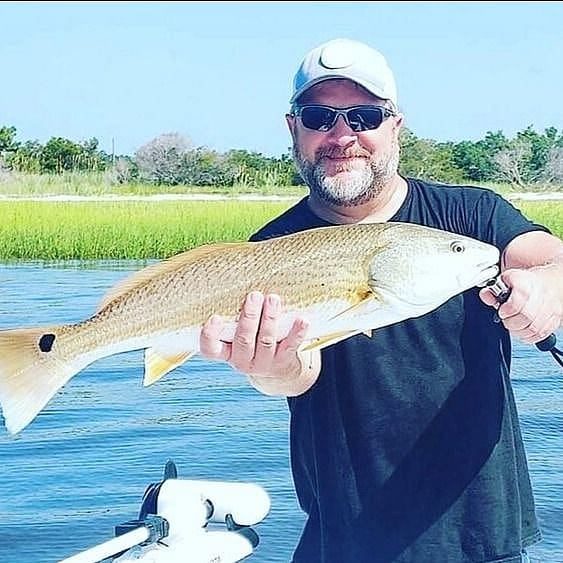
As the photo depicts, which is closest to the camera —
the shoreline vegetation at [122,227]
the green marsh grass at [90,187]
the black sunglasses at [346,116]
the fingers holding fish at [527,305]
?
the fingers holding fish at [527,305]

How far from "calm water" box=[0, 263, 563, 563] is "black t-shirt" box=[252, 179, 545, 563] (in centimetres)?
309

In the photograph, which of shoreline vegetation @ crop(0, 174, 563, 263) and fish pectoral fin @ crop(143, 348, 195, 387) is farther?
shoreline vegetation @ crop(0, 174, 563, 263)

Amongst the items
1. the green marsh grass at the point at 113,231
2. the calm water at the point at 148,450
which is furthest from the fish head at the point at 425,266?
the green marsh grass at the point at 113,231

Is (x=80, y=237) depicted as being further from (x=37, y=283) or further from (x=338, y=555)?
(x=338, y=555)

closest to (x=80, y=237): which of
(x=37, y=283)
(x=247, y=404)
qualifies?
(x=37, y=283)

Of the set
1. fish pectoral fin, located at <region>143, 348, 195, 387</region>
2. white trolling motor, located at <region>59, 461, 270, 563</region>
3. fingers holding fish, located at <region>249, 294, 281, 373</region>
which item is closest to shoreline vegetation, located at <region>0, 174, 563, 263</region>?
white trolling motor, located at <region>59, 461, 270, 563</region>

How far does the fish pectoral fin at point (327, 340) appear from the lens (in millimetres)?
2617

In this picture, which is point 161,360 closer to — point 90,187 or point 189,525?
point 189,525

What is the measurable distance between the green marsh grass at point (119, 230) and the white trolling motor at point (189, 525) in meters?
14.4

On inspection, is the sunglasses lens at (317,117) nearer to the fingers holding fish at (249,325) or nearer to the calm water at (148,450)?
the fingers holding fish at (249,325)

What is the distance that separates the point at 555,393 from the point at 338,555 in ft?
23.4

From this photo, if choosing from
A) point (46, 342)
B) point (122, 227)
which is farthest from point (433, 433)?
point (122, 227)

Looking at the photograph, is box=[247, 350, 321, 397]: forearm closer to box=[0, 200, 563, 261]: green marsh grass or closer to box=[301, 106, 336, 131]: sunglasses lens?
box=[301, 106, 336, 131]: sunglasses lens

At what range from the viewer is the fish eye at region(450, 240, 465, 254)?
2.68m
